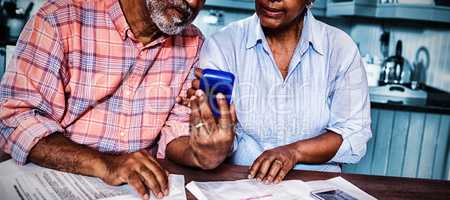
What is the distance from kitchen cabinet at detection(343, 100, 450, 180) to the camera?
87.0 inches

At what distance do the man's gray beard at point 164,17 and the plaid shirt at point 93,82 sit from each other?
0.08 metres

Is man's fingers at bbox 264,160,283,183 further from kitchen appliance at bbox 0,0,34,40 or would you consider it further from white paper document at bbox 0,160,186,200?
kitchen appliance at bbox 0,0,34,40

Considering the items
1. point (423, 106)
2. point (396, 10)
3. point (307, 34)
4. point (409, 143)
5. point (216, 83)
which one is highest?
point (396, 10)

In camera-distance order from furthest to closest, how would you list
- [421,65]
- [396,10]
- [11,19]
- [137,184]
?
[11,19] < [421,65] < [396,10] < [137,184]

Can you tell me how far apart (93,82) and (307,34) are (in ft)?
2.08

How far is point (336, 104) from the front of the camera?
127cm

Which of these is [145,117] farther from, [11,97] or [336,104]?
[336,104]

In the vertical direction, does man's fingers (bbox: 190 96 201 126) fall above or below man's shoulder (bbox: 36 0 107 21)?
below

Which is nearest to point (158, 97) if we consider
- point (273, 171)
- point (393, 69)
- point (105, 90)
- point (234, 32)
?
point (105, 90)

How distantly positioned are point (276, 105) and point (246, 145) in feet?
0.47

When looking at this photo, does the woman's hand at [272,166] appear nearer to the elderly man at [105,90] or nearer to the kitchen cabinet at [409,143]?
the elderly man at [105,90]

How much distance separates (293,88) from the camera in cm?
124

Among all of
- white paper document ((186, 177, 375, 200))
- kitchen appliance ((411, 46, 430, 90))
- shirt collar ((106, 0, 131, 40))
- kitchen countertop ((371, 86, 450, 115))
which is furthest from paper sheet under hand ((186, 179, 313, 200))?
kitchen appliance ((411, 46, 430, 90))

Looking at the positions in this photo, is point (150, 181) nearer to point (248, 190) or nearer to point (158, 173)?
point (158, 173)
